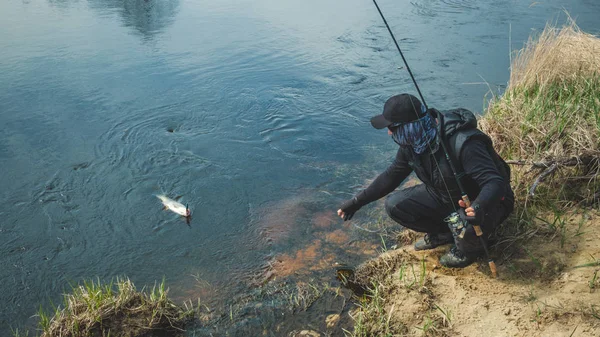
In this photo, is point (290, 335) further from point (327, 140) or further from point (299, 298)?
point (327, 140)

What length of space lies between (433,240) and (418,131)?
45.1 inches

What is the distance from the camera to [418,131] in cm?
385

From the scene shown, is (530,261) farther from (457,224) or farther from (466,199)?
(466,199)

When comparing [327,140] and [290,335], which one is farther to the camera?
[327,140]

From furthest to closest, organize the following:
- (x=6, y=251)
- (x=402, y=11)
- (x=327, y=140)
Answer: (x=402, y=11)
(x=327, y=140)
(x=6, y=251)

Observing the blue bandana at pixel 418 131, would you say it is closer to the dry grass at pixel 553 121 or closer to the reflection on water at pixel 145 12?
the dry grass at pixel 553 121

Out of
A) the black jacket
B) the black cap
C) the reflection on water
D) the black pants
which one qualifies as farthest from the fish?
the reflection on water

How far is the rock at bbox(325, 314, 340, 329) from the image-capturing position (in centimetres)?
416

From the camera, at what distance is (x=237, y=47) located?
12.1 metres

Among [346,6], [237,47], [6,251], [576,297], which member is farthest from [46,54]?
[576,297]

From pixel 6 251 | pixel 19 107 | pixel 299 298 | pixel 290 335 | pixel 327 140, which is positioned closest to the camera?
pixel 290 335

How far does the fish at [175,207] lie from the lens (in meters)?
5.95

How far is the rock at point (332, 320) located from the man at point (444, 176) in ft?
3.15

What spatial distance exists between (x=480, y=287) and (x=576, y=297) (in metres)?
0.67
